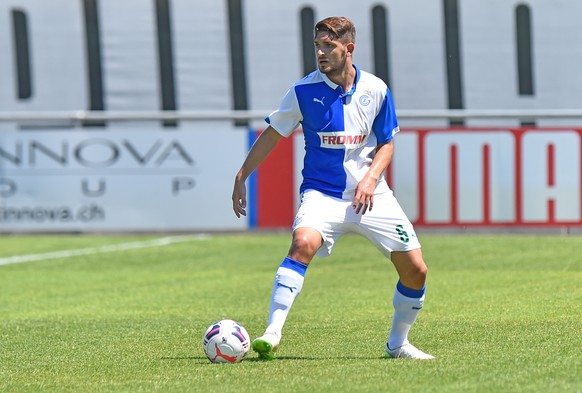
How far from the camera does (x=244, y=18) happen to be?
72.7 ft

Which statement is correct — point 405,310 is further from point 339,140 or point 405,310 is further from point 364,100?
point 364,100

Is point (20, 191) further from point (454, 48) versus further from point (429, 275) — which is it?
point (429, 275)

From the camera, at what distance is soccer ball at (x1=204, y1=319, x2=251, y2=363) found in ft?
26.6

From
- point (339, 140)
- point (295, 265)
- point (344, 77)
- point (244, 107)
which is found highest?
point (344, 77)

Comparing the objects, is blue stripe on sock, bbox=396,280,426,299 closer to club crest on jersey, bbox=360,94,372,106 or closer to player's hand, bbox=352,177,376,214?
player's hand, bbox=352,177,376,214

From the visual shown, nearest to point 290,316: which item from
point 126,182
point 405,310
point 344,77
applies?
point 405,310

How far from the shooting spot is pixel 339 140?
27.0ft

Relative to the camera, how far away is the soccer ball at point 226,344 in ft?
26.6

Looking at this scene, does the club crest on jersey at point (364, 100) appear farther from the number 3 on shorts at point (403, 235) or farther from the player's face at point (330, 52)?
the number 3 on shorts at point (403, 235)

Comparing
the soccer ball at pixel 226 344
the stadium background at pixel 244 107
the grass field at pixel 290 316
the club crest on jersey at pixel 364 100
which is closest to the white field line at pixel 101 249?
the grass field at pixel 290 316

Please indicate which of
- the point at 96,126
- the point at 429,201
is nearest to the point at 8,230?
the point at 96,126

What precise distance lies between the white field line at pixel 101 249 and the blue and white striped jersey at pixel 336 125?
398 inches

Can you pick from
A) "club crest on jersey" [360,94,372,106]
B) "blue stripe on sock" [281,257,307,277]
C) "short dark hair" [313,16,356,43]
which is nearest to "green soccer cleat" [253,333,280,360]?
"blue stripe on sock" [281,257,307,277]

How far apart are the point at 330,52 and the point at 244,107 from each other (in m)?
14.0
